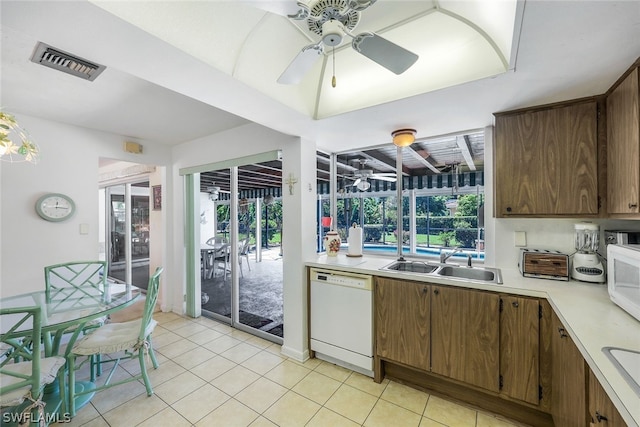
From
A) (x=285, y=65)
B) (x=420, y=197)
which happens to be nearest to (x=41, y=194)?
(x=285, y=65)

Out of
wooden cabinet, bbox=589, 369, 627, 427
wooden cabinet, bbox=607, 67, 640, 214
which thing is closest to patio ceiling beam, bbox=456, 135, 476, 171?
wooden cabinet, bbox=607, 67, 640, 214

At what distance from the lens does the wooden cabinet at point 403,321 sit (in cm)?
198

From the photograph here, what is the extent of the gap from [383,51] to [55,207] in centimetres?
359

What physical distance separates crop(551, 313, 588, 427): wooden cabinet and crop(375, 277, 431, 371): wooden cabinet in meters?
0.72

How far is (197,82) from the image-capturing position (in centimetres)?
152

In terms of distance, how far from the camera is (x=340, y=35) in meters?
1.04

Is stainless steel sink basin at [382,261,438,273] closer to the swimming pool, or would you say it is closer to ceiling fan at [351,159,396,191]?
the swimming pool

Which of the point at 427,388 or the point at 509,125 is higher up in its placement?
the point at 509,125

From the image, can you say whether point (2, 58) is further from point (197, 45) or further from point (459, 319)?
point (459, 319)

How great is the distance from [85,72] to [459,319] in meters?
3.25

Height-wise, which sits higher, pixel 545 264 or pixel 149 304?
Answer: pixel 545 264

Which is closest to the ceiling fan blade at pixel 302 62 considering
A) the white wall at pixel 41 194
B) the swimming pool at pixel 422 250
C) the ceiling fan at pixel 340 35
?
the ceiling fan at pixel 340 35

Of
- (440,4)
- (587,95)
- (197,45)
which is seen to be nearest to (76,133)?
(197,45)

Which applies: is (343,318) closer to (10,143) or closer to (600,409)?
(600,409)
